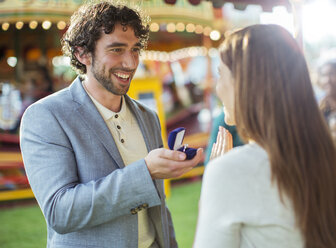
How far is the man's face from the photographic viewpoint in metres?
1.86

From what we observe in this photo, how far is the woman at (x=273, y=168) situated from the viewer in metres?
1.03

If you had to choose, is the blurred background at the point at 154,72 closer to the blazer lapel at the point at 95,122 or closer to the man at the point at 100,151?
the man at the point at 100,151

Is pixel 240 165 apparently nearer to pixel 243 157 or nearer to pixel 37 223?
pixel 243 157

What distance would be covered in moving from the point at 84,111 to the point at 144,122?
0.38m

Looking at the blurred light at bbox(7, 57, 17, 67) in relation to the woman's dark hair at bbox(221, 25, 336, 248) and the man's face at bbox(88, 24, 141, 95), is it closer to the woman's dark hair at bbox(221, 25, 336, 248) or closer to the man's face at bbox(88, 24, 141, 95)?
the man's face at bbox(88, 24, 141, 95)

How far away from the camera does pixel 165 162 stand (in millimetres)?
1423

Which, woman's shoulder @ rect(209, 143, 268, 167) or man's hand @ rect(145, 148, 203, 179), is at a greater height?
woman's shoulder @ rect(209, 143, 268, 167)

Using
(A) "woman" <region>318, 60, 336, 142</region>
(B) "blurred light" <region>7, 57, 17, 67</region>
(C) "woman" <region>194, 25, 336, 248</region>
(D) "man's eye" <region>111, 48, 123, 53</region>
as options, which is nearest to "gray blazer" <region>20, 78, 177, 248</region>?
(D) "man's eye" <region>111, 48, 123, 53</region>

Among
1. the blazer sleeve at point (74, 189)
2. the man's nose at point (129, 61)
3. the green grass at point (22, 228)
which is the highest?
the man's nose at point (129, 61)

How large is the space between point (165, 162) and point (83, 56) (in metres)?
0.84

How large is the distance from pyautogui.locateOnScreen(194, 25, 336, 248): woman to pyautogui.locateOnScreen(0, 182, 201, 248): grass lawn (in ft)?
10.8

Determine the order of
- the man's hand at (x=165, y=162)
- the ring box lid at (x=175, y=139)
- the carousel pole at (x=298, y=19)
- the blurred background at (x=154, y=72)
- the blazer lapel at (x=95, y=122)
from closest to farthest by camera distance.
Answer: the man's hand at (x=165, y=162) < the ring box lid at (x=175, y=139) < the blazer lapel at (x=95, y=122) < the carousel pole at (x=298, y=19) < the blurred background at (x=154, y=72)

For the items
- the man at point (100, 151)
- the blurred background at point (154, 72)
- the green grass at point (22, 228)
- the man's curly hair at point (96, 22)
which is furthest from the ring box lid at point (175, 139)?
the green grass at point (22, 228)

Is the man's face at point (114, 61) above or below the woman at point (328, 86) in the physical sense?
above
